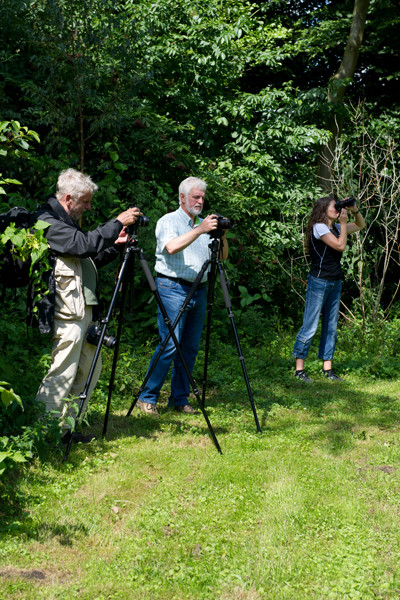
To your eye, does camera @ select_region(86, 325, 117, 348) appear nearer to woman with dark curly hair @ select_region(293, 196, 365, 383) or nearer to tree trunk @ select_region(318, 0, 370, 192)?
woman with dark curly hair @ select_region(293, 196, 365, 383)

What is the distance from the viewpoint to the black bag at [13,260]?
3.39 m

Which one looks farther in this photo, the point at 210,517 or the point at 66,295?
the point at 66,295

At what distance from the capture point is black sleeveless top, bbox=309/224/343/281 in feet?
19.5

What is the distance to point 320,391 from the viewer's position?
5801mm

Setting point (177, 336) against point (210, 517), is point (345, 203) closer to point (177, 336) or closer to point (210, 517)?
point (177, 336)

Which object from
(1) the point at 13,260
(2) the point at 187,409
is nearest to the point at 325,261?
(2) the point at 187,409

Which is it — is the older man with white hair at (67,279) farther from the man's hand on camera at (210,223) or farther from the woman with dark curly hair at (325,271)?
the woman with dark curly hair at (325,271)

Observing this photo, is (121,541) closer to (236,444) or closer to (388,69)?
(236,444)

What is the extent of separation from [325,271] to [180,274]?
199cm

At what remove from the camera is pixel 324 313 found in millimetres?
6156

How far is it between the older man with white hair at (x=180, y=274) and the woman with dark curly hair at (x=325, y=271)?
5.35 feet

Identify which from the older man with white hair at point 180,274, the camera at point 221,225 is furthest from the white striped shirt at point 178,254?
the camera at point 221,225

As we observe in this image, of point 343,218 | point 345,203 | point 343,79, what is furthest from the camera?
point 343,79

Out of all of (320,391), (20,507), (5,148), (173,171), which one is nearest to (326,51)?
(173,171)
